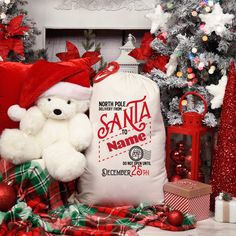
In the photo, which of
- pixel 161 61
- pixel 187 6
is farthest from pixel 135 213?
pixel 187 6

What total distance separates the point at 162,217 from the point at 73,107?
59 cm

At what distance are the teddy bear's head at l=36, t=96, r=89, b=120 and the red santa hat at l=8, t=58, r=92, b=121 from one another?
0.02 metres

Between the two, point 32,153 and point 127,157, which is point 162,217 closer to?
point 127,157

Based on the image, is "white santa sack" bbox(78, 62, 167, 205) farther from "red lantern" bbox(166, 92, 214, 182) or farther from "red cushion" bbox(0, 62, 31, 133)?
"red cushion" bbox(0, 62, 31, 133)

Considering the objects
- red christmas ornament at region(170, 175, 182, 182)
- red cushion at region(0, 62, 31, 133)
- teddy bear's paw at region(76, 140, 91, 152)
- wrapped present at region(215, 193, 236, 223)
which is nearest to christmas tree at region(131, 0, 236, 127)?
red christmas ornament at region(170, 175, 182, 182)

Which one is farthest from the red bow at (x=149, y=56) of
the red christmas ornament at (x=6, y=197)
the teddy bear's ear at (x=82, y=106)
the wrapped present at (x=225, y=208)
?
the red christmas ornament at (x=6, y=197)

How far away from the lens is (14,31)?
250cm

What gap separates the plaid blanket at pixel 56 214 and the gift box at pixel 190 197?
6 cm

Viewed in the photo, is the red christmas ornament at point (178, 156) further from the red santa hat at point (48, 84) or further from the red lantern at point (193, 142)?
the red santa hat at point (48, 84)

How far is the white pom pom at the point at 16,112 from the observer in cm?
205

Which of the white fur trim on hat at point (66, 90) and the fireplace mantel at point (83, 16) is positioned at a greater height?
the fireplace mantel at point (83, 16)

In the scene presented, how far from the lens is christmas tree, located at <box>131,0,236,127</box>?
2.26 m

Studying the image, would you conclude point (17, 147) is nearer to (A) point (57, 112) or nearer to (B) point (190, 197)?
(A) point (57, 112)

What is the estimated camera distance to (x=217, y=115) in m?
2.38
